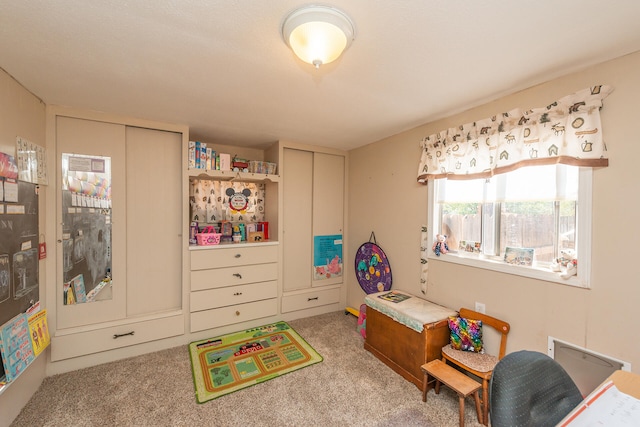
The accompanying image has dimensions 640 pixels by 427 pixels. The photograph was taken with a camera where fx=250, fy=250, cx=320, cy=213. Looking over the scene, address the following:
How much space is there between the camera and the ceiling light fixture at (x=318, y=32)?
1109mm

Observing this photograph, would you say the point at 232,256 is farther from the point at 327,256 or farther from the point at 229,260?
the point at 327,256

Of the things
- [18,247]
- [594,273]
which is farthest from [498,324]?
[18,247]

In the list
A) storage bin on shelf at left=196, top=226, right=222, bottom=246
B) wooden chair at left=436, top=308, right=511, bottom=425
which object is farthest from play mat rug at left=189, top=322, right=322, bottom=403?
wooden chair at left=436, top=308, right=511, bottom=425

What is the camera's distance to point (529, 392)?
915mm

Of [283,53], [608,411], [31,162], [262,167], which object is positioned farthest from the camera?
[262,167]

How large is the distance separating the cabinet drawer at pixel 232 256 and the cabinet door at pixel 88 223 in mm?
672

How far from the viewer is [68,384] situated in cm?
205

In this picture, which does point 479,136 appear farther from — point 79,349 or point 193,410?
point 79,349

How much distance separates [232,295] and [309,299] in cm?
103

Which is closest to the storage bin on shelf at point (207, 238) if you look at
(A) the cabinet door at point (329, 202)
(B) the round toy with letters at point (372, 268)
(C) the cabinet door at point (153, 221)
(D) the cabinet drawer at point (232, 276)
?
(C) the cabinet door at point (153, 221)

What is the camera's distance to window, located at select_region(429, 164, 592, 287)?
1.62m

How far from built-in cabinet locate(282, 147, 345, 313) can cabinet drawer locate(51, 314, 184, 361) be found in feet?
4.21

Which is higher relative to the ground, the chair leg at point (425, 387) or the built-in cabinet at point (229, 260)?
the built-in cabinet at point (229, 260)

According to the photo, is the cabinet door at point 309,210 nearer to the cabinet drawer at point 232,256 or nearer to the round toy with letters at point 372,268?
the cabinet drawer at point 232,256
